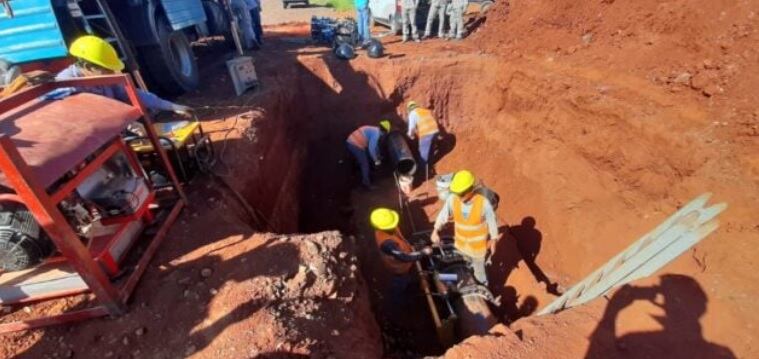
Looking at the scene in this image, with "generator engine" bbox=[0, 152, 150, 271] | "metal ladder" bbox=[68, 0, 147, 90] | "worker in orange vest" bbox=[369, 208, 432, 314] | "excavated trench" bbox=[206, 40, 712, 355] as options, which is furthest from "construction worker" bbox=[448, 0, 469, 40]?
"generator engine" bbox=[0, 152, 150, 271]

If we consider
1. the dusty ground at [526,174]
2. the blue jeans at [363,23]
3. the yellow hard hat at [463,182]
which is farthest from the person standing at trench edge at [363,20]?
the yellow hard hat at [463,182]

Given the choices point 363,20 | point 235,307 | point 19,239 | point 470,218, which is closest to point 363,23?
point 363,20

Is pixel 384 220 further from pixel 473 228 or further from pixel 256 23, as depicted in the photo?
pixel 256 23

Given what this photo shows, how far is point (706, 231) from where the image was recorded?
8.13ft

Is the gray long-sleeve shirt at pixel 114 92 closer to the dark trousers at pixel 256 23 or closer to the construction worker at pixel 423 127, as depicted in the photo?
the construction worker at pixel 423 127

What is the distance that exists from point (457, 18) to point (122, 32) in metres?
8.16

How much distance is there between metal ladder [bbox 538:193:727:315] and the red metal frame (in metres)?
4.21

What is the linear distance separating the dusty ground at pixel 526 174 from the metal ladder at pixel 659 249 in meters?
0.42

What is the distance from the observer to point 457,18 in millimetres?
10773

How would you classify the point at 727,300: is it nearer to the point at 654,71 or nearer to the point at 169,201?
the point at 654,71

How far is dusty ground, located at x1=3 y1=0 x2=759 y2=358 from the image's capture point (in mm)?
3420

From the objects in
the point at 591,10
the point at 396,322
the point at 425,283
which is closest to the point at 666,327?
the point at 425,283

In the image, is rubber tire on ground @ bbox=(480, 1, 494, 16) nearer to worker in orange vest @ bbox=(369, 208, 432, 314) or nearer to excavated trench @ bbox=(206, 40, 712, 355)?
excavated trench @ bbox=(206, 40, 712, 355)

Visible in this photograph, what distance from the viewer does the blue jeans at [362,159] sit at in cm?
793
